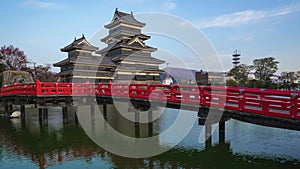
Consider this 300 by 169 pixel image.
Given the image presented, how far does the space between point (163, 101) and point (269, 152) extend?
5.86 metres

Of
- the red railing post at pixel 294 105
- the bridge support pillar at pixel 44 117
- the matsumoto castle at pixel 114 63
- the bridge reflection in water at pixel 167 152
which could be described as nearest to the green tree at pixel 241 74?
the matsumoto castle at pixel 114 63

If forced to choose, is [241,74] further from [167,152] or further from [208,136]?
[167,152]

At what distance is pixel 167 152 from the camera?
37.6ft

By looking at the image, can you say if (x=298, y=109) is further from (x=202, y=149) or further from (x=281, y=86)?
(x=281, y=86)

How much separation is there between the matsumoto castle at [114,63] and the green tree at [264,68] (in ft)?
77.1

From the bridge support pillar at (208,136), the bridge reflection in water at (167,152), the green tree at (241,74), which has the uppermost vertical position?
the green tree at (241,74)

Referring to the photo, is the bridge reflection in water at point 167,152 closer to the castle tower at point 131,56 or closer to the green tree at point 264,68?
the castle tower at point 131,56

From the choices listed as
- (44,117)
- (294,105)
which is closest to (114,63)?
(44,117)

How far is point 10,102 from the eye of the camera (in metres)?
22.7

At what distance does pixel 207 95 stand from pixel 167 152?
11.7ft

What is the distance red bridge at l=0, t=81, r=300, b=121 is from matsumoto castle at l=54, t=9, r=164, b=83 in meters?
17.8

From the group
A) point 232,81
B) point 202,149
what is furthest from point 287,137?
point 232,81

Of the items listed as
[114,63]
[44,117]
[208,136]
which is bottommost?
[208,136]

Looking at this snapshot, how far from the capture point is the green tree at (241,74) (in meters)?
52.9
